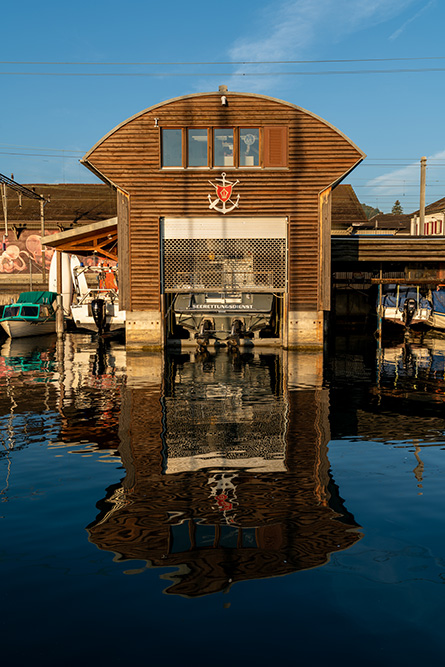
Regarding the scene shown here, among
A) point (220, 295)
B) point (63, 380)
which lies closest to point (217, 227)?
point (220, 295)

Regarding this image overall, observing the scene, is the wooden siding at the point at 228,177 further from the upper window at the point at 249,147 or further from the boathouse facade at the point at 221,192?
the upper window at the point at 249,147

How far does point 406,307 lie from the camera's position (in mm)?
33781

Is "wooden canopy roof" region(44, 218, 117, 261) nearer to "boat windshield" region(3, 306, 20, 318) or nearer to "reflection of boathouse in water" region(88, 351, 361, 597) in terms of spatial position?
"boat windshield" region(3, 306, 20, 318)

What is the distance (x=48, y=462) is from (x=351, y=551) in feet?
15.4

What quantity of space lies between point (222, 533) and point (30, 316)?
29423 mm

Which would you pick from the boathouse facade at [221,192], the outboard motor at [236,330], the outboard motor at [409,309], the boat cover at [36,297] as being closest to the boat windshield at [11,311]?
the boat cover at [36,297]

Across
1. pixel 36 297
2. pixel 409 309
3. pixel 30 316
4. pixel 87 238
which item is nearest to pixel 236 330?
pixel 87 238

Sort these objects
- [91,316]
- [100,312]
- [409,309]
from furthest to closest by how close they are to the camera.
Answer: [409,309] < [91,316] < [100,312]

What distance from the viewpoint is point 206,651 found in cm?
379

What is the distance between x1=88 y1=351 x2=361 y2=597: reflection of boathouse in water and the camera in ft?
16.6

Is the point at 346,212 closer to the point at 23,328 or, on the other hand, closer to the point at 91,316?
the point at 91,316

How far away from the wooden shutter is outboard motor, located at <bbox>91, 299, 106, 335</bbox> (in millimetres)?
13357

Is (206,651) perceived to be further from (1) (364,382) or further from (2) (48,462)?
(1) (364,382)

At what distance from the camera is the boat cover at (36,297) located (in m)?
35.1
